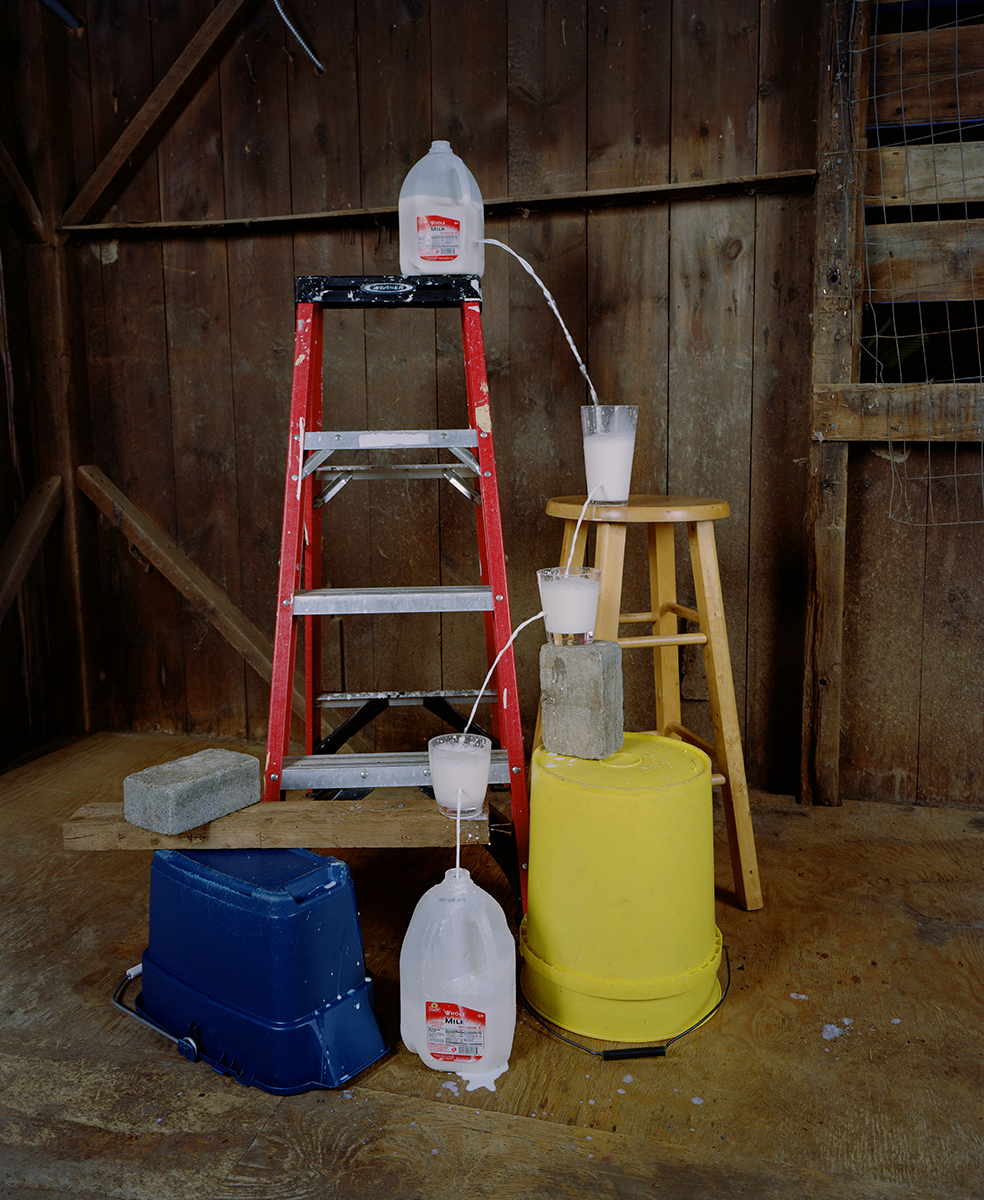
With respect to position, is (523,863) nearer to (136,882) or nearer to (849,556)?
(136,882)

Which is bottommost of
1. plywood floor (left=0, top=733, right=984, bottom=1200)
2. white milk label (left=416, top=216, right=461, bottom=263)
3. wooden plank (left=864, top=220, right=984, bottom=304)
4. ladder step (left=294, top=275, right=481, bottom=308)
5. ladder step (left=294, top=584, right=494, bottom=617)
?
plywood floor (left=0, top=733, right=984, bottom=1200)

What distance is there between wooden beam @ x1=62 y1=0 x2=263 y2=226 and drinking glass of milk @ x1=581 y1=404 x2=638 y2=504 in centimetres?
182

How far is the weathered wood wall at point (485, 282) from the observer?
2383 mm

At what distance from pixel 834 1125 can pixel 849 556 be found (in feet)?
4.92

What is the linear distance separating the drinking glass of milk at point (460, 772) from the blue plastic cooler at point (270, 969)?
217mm

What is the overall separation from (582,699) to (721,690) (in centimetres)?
45

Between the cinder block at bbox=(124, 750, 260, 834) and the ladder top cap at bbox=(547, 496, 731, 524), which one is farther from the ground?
the ladder top cap at bbox=(547, 496, 731, 524)

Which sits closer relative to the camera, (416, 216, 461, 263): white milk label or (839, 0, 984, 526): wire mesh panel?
(416, 216, 461, 263): white milk label

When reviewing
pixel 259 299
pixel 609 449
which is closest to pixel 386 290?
pixel 609 449

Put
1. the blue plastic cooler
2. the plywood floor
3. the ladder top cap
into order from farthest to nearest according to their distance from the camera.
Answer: the ladder top cap, the blue plastic cooler, the plywood floor

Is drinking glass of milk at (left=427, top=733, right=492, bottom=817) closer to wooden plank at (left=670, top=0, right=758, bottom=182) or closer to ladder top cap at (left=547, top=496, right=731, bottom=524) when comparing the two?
ladder top cap at (left=547, top=496, right=731, bottom=524)

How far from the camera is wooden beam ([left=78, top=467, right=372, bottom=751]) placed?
2857 millimetres

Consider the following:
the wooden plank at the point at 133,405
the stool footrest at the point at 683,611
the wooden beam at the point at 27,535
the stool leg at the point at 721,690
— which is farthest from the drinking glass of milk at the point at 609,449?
the wooden beam at the point at 27,535

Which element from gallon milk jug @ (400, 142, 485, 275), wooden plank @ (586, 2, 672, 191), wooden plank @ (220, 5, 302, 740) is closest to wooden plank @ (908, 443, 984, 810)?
wooden plank @ (586, 2, 672, 191)
